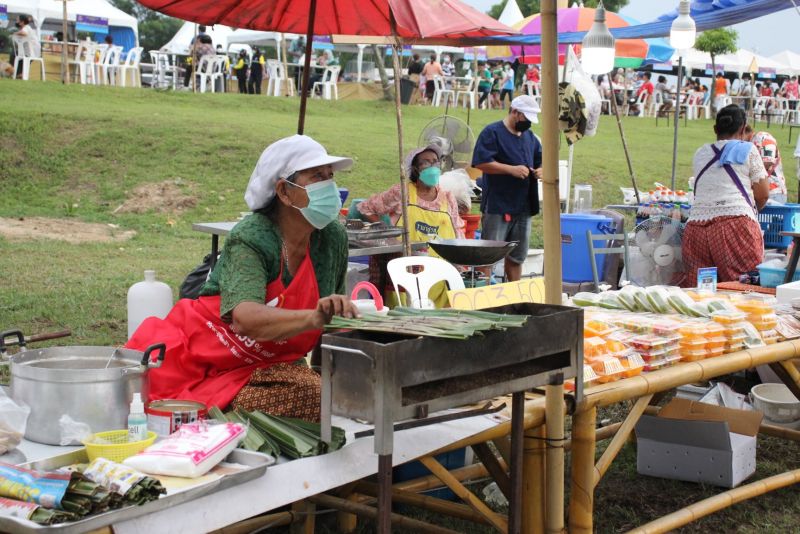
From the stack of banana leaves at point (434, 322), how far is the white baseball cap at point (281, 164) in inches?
23.5

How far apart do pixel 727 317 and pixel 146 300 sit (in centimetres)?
242

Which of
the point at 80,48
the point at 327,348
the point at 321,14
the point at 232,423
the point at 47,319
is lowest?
the point at 47,319

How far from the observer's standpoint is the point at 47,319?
7004 millimetres

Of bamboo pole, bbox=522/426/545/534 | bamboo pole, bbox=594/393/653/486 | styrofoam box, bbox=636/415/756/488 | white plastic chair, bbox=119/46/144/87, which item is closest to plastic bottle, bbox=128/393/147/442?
bamboo pole, bbox=522/426/545/534

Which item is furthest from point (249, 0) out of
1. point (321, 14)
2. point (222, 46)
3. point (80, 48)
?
point (222, 46)

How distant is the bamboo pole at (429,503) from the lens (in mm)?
3318

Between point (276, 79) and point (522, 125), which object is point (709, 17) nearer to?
point (522, 125)

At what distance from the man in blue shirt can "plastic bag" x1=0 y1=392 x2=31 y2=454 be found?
552 cm

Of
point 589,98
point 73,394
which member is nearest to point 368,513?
point 73,394

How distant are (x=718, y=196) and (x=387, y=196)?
8.25 feet

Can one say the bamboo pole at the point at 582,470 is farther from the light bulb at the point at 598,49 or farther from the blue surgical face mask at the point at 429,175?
the blue surgical face mask at the point at 429,175

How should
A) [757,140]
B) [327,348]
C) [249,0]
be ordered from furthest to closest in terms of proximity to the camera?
1. [757,140]
2. [249,0]
3. [327,348]

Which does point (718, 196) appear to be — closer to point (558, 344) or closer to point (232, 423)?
point (558, 344)

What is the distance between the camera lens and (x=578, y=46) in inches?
486
